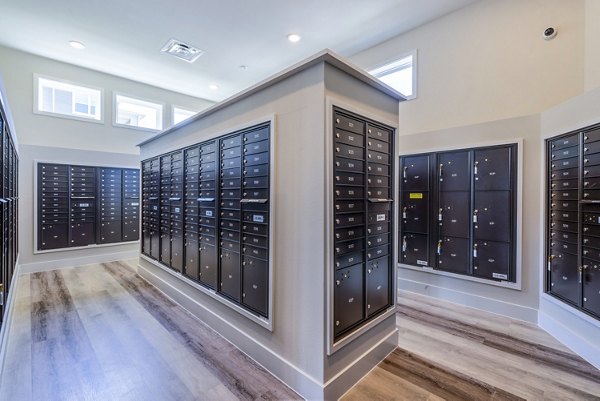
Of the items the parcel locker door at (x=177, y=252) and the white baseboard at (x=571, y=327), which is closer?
the white baseboard at (x=571, y=327)

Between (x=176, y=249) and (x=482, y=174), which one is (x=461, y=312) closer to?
(x=482, y=174)

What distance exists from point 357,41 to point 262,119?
9.06 ft

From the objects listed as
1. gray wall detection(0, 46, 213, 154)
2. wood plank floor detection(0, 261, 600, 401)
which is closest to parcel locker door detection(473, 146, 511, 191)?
wood plank floor detection(0, 261, 600, 401)

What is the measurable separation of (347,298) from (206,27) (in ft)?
12.0

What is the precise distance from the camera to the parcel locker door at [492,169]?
269 cm

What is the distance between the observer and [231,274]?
2215 mm

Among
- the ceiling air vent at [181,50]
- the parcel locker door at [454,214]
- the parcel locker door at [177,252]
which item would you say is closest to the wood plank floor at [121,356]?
the parcel locker door at [177,252]

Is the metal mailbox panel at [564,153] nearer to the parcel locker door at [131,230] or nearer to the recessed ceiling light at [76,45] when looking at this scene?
the recessed ceiling light at [76,45]

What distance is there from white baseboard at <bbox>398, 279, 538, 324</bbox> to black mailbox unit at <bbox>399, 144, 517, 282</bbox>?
24 centimetres

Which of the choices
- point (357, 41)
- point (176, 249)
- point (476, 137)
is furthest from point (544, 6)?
point (176, 249)

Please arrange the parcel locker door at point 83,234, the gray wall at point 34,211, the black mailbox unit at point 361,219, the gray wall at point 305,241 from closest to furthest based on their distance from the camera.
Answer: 1. the gray wall at point 305,241
2. the black mailbox unit at point 361,219
3. the gray wall at point 34,211
4. the parcel locker door at point 83,234

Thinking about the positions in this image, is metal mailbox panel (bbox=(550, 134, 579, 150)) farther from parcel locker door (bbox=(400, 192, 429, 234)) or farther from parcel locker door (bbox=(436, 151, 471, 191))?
parcel locker door (bbox=(400, 192, 429, 234))

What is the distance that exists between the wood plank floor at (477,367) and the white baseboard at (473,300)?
0.11 metres

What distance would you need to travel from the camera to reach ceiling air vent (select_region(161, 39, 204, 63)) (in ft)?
12.8
